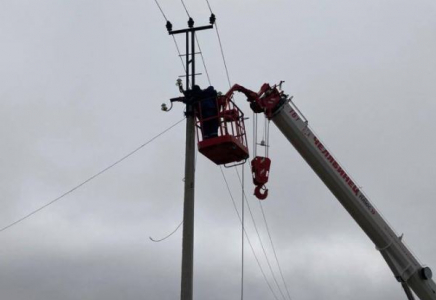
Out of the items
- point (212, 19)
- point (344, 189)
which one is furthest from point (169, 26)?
point (344, 189)

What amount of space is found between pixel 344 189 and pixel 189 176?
15.5 ft

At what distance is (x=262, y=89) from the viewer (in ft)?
48.5

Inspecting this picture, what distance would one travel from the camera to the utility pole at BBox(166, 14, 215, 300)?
37.0ft

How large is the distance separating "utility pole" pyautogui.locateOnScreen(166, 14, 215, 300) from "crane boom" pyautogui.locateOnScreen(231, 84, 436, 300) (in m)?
1.70

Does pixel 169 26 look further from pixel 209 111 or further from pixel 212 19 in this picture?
pixel 209 111

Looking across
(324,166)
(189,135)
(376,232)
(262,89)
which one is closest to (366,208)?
(376,232)

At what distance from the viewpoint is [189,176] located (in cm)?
1207

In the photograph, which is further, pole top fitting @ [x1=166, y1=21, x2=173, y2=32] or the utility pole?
pole top fitting @ [x1=166, y1=21, x2=173, y2=32]

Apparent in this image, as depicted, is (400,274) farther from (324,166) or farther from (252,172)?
(252,172)

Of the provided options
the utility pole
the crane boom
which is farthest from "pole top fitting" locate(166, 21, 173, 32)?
the crane boom

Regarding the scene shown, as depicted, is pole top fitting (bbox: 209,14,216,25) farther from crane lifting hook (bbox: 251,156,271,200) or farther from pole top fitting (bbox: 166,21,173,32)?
crane lifting hook (bbox: 251,156,271,200)

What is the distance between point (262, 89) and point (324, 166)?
2.50 meters

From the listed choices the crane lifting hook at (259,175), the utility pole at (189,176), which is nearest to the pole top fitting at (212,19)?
the utility pole at (189,176)

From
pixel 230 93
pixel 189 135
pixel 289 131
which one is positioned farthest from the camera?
pixel 289 131
